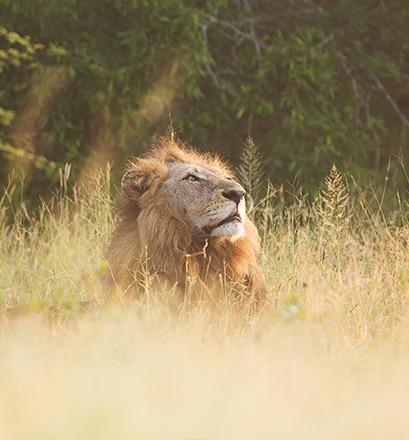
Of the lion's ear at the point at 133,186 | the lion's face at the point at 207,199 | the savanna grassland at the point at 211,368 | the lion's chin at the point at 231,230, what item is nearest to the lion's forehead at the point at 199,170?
the lion's face at the point at 207,199

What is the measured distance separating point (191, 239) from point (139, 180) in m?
0.53

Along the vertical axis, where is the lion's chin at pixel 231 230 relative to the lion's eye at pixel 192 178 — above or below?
below

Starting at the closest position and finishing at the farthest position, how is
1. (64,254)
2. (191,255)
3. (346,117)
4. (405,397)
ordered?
(405,397), (191,255), (64,254), (346,117)

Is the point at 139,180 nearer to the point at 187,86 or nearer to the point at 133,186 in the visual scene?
the point at 133,186

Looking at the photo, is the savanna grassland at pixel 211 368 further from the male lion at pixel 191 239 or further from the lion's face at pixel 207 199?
the lion's face at pixel 207 199

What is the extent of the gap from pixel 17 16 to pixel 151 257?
576cm

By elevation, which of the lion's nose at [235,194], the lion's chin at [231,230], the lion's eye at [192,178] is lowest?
the lion's chin at [231,230]

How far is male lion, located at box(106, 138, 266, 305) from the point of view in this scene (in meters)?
5.49

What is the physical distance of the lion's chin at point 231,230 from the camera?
5.41 meters

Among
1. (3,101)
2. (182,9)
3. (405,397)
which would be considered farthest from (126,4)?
(405,397)

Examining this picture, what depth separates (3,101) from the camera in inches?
419

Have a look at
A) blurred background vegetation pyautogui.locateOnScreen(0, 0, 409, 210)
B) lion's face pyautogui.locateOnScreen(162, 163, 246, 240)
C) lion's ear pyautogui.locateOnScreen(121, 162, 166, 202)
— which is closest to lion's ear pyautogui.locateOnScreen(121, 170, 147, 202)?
lion's ear pyautogui.locateOnScreen(121, 162, 166, 202)

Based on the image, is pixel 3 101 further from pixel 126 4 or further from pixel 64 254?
pixel 64 254

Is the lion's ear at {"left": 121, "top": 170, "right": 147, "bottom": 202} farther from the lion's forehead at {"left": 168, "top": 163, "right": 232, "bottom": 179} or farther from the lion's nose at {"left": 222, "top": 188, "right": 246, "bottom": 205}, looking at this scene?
the lion's nose at {"left": 222, "top": 188, "right": 246, "bottom": 205}
